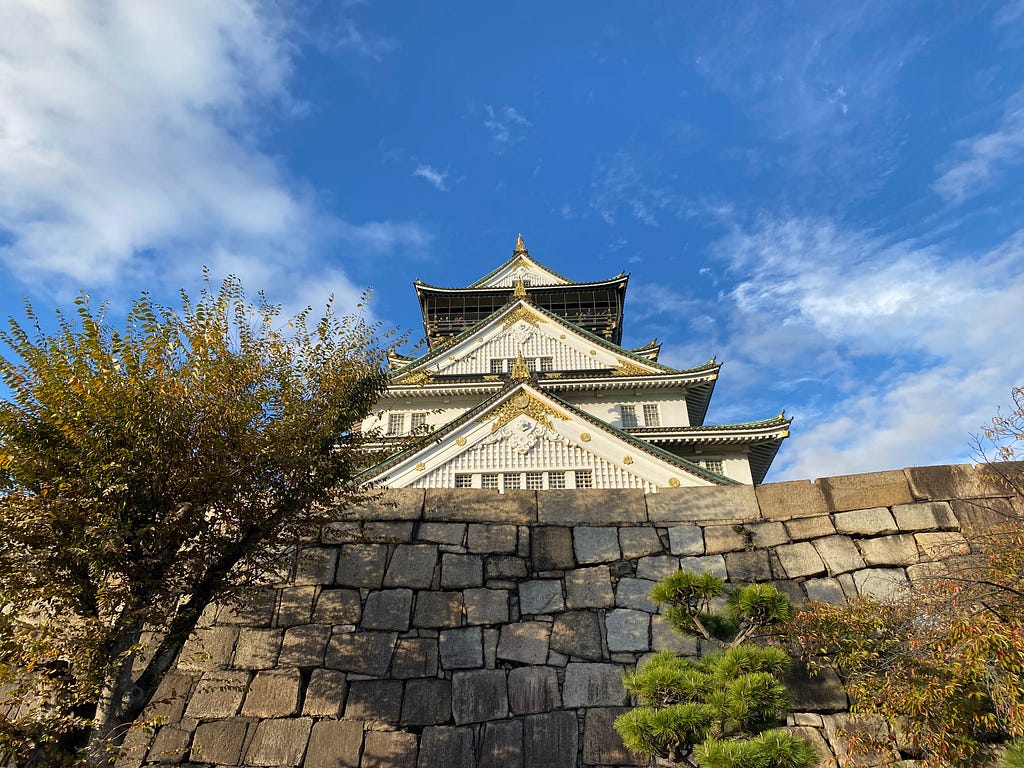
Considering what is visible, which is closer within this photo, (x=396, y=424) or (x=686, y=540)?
(x=686, y=540)

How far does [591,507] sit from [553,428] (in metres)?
5.67

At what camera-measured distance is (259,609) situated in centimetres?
658

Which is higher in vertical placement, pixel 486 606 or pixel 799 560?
pixel 799 560

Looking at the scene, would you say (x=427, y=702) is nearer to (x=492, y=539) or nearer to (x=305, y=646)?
(x=305, y=646)

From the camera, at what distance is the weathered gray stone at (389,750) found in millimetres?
5656

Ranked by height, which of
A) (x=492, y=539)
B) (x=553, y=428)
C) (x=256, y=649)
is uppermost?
(x=553, y=428)

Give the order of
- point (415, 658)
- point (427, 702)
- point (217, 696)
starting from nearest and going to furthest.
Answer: point (427, 702) → point (217, 696) → point (415, 658)

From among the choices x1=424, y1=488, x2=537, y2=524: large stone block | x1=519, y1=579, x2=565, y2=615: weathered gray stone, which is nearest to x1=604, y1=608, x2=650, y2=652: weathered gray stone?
x1=519, y1=579, x2=565, y2=615: weathered gray stone

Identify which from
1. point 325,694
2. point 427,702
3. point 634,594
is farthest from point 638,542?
point 325,694

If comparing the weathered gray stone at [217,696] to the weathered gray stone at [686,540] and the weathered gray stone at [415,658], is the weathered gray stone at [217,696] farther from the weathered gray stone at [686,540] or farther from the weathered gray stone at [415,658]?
the weathered gray stone at [686,540]

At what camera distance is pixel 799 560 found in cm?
664

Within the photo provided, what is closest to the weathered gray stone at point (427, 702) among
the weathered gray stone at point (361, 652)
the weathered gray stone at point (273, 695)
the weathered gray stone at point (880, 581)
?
the weathered gray stone at point (361, 652)

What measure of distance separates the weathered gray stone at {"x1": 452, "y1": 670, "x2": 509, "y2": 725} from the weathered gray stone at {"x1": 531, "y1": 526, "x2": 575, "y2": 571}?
4.10ft

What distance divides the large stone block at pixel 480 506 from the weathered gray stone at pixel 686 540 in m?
1.62
